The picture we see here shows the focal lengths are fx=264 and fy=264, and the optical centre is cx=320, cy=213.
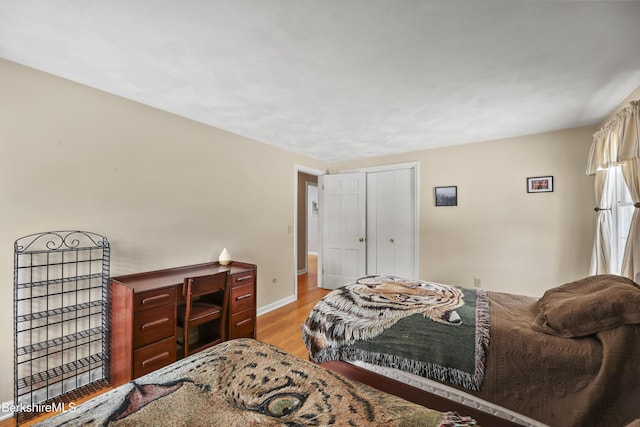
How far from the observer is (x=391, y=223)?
14.1 feet

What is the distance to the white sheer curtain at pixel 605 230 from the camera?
2.53 meters

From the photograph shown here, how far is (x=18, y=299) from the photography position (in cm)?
178

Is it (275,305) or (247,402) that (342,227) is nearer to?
(275,305)

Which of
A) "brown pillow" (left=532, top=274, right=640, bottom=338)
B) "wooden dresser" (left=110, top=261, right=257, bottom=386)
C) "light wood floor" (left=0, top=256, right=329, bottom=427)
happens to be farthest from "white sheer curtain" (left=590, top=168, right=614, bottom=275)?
"wooden dresser" (left=110, top=261, right=257, bottom=386)

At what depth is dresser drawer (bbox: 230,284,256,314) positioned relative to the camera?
261cm

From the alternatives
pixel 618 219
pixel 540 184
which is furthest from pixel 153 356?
pixel 540 184

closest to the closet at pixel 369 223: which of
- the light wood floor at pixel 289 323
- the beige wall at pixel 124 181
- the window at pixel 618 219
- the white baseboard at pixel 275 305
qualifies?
the light wood floor at pixel 289 323

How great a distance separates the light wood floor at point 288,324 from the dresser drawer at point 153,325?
0.70 meters

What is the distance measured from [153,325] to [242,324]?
85 centimetres

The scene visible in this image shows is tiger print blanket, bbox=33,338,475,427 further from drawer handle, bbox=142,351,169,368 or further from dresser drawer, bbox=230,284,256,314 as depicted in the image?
dresser drawer, bbox=230,284,256,314

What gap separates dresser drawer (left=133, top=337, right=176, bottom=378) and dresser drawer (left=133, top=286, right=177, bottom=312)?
0.31 m

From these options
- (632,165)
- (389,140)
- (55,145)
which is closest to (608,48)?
(632,165)

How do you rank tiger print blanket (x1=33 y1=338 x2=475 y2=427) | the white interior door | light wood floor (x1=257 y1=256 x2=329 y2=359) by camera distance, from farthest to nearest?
the white interior door, light wood floor (x1=257 y1=256 x2=329 y2=359), tiger print blanket (x1=33 y1=338 x2=475 y2=427)

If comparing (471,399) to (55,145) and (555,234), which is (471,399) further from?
(55,145)
